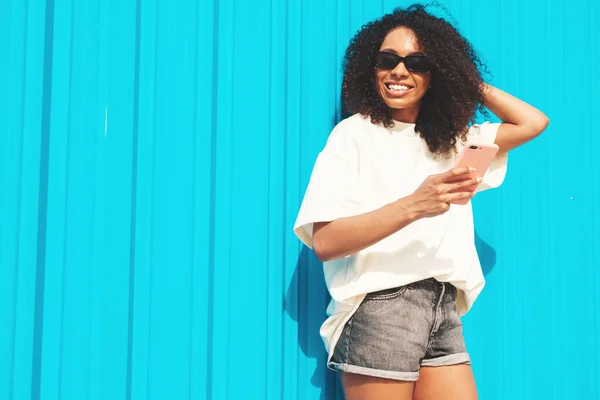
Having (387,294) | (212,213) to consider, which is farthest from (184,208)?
(387,294)

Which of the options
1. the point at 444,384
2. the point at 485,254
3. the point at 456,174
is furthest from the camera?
the point at 485,254

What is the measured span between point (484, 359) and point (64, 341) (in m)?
1.67

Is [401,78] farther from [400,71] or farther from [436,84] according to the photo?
[436,84]

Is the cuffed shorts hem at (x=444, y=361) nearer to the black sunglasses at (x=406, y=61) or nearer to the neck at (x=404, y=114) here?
the neck at (x=404, y=114)

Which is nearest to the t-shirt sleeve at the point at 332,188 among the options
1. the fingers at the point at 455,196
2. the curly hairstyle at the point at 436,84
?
the curly hairstyle at the point at 436,84

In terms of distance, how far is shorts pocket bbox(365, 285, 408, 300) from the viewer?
216 cm

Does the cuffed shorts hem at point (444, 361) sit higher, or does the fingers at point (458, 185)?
the fingers at point (458, 185)

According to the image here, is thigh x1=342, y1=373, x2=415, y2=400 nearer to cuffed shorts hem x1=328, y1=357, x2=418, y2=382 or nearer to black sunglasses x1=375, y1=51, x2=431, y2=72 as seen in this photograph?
cuffed shorts hem x1=328, y1=357, x2=418, y2=382

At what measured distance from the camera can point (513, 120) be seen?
8.02 feet

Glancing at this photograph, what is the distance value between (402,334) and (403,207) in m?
0.41

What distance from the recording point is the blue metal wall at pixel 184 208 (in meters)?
2.11

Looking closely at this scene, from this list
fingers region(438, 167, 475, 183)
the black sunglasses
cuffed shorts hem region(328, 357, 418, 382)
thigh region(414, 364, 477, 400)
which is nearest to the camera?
fingers region(438, 167, 475, 183)

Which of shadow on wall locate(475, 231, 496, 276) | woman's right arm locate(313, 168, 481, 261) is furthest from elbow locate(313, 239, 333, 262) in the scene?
shadow on wall locate(475, 231, 496, 276)

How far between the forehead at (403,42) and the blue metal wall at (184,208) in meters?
0.35
